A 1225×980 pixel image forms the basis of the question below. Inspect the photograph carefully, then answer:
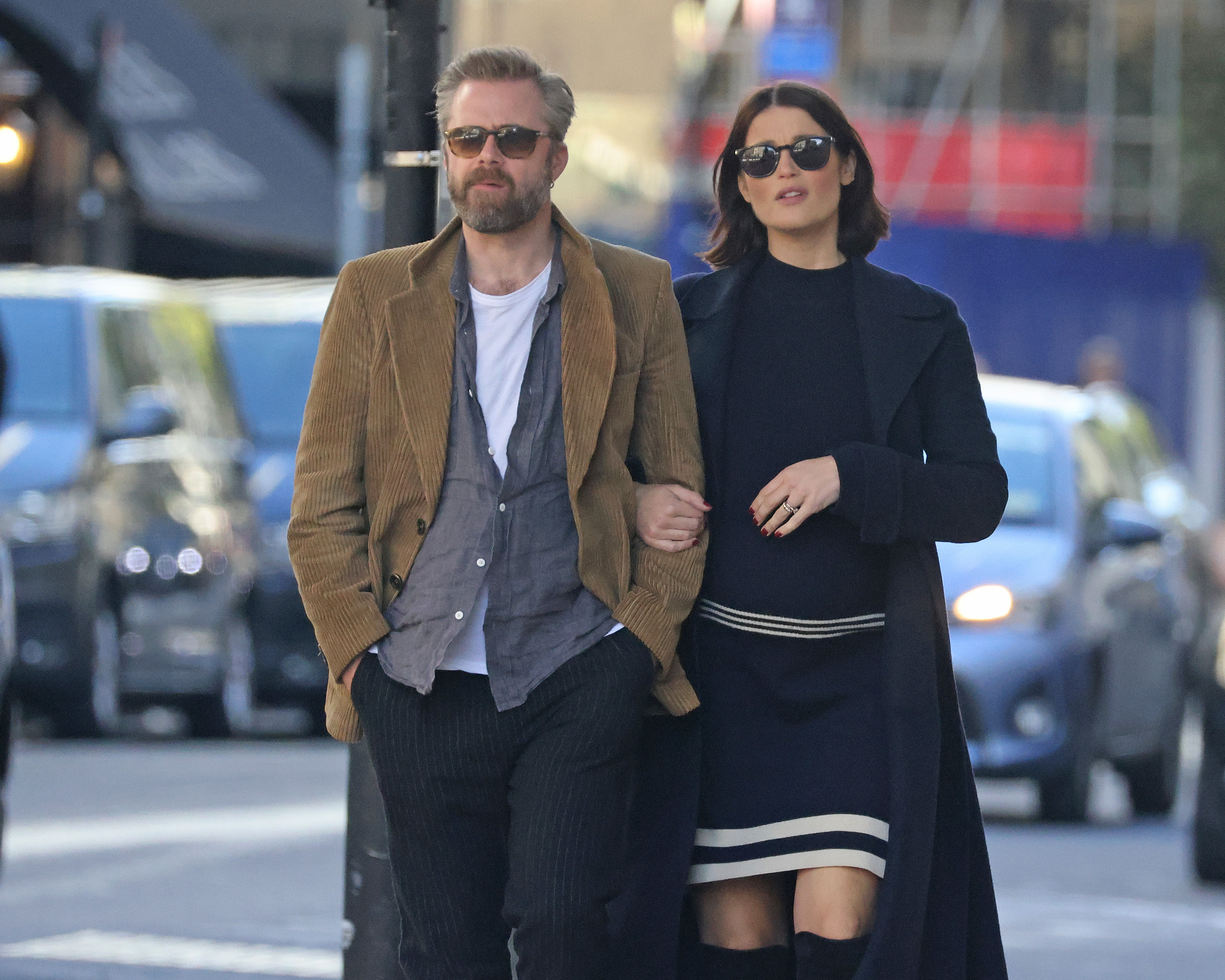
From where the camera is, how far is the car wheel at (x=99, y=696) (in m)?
13.0

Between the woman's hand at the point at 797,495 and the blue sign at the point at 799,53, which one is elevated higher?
the blue sign at the point at 799,53

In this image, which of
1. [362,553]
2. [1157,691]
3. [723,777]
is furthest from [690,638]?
[1157,691]

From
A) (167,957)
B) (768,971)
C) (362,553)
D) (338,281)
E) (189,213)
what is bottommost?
(167,957)

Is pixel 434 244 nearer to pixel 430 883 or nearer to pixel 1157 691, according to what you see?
pixel 430 883

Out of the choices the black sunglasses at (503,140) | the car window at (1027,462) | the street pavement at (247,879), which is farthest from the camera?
the car window at (1027,462)

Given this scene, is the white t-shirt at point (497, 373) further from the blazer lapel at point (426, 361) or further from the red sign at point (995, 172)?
the red sign at point (995, 172)

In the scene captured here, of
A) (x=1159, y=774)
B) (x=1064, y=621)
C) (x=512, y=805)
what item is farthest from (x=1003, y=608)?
(x=512, y=805)

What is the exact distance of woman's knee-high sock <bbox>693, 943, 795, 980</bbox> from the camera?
4547mm

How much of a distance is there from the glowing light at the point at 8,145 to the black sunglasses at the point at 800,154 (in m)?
13.9

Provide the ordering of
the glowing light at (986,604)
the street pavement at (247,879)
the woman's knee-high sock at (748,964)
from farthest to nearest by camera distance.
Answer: the glowing light at (986,604)
the street pavement at (247,879)
the woman's knee-high sock at (748,964)

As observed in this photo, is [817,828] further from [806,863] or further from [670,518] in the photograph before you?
[670,518]

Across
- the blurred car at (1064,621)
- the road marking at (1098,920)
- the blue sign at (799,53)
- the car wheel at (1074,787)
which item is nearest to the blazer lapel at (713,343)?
the road marking at (1098,920)

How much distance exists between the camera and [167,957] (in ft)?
23.4

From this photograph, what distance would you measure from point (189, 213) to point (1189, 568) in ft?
29.5
